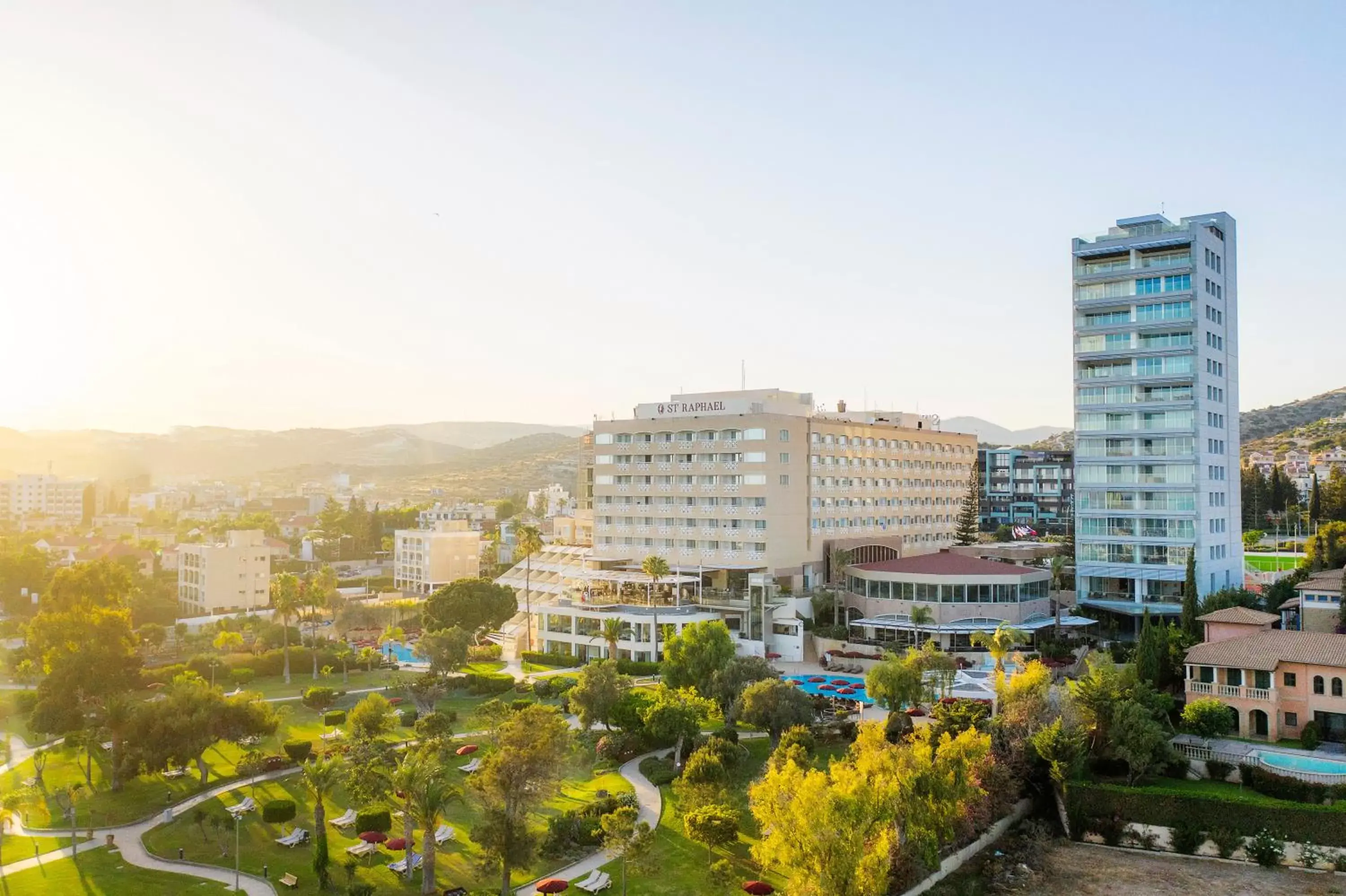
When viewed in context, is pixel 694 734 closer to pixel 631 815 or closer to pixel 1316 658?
pixel 631 815

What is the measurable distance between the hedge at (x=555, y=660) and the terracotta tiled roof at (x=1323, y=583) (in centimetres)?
5406

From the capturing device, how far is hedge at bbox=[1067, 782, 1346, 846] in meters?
41.1

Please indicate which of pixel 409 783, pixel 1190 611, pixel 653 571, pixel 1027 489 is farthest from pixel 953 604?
pixel 1027 489

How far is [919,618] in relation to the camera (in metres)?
73.2

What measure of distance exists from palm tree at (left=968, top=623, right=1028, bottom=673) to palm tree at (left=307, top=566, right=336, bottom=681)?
52204 millimetres

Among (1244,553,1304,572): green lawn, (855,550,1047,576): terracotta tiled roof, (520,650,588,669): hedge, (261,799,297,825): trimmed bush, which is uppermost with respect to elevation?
(855,550,1047,576): terracotta tiled roof

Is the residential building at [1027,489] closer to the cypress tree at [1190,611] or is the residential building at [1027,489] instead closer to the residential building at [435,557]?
the residential building at [435,557]

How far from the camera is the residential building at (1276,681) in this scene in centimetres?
5072

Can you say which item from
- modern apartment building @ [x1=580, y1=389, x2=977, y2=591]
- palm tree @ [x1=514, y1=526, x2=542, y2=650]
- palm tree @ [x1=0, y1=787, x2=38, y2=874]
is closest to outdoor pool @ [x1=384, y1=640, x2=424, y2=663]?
palm tree @ [x1=514, y1=526, x2=542, y2=650]

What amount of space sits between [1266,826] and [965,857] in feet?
42.7

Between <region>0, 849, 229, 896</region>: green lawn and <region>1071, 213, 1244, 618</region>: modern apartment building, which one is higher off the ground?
<region>1071, 213, 1244, 618</region>: modern apartment building

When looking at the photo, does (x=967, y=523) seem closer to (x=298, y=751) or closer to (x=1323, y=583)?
(x=1323, y=583)

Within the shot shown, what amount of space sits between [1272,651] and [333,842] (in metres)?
49.5

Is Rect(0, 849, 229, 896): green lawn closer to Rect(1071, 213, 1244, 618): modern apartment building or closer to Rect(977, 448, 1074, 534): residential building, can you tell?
Rect(1071, 213, 1244, 618): modern apartment building
